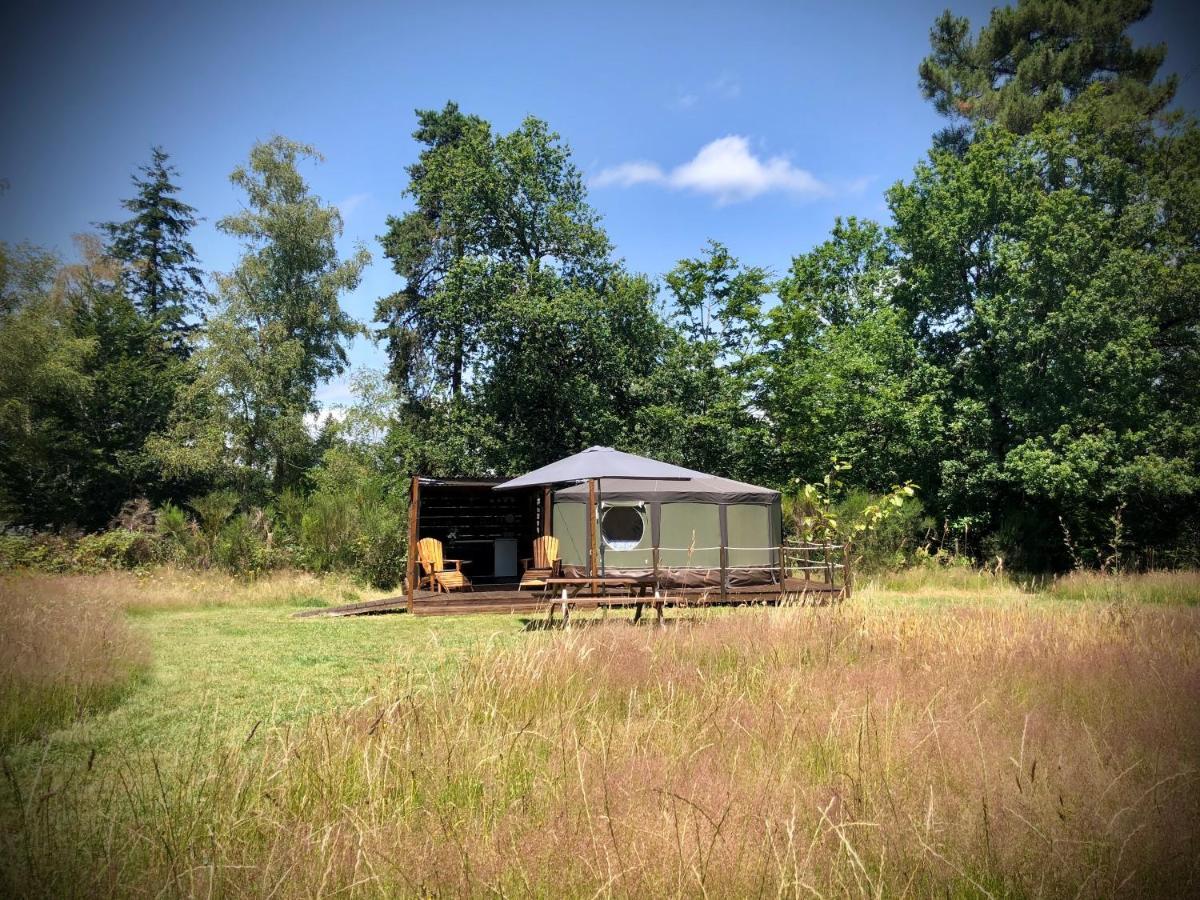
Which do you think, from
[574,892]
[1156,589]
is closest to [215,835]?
[574,892]

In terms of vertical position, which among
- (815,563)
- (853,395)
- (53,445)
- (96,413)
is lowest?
(815,563)

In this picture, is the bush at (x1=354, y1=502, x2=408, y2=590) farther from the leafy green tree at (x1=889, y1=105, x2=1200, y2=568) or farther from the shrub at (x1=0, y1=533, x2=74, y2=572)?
the leafy green tree at (x1=889, y1=105, x2=1200, y2=568)

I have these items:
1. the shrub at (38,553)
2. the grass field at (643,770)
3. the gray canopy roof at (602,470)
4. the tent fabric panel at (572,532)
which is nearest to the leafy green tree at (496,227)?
the tent fabric panel at (572,532)

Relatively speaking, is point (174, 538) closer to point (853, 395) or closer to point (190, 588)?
point (190, 588)

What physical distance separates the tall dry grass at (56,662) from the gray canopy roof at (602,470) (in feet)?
17.5

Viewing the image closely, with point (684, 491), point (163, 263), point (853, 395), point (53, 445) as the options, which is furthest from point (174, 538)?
point (853, 395)

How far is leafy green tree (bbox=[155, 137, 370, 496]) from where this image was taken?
62.7 ft

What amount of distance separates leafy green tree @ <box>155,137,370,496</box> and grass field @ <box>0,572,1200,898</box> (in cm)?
1504

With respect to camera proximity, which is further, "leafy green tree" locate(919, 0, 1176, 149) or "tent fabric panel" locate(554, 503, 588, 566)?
"leafy green tree" locate(919, 0, 1176, 149)

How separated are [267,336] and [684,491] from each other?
43.6 feet

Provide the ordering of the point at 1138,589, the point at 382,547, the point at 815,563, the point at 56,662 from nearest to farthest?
the point at 56,662
the point at 1138,589
the point at 815,563
the point at 382,547

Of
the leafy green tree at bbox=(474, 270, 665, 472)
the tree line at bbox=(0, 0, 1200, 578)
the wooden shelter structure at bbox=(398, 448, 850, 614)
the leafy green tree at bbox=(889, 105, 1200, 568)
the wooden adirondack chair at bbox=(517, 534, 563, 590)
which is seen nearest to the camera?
the wooden shelter structure at bbox=(398, 448, 850, 614)

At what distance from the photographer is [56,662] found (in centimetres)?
469

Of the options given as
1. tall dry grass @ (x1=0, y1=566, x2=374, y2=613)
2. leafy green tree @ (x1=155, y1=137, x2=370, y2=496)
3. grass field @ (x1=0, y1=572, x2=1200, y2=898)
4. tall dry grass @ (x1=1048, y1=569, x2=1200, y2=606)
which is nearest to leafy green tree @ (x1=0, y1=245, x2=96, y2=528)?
leafy green tree @ (x1=155, y1=137, x2=370, y2=496)
